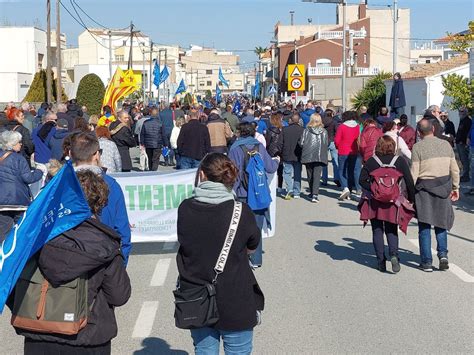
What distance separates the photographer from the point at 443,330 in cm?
702

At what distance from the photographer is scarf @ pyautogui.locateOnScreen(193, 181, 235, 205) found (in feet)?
15.2

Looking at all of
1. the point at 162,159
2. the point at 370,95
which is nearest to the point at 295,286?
the point at 162,159

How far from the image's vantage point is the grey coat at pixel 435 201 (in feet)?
30.2

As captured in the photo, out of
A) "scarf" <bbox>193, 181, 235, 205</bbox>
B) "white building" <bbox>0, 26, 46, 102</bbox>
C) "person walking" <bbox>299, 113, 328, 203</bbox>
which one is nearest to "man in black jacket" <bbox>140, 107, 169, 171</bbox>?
"person walking" <bbox>299, 113, 328, 203</bbox>

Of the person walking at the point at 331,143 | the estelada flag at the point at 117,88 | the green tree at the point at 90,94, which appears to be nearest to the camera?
the person walking at the point at 331,143

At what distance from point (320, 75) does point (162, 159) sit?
43.0m

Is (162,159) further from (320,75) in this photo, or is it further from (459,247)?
(320,75)

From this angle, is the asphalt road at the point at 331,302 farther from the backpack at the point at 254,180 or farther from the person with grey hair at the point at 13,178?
the person with grey hair at the point at 13,178

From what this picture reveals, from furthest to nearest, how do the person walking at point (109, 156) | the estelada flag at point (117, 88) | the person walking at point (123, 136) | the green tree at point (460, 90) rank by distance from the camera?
1. the estelada flag at point (117, 88)
2. the green tree at point (460, 90)
3. the person walking at point (123, 136)
4. the person walking at point (109, 156)

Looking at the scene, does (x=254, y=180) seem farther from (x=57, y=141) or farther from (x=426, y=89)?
(x=426, y=89)

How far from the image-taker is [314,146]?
15797mm

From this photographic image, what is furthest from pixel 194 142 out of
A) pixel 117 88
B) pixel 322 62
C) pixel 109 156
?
pixel 322 62

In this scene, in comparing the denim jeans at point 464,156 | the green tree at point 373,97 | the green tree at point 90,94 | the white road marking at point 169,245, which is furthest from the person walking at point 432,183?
the green tree at point 90,94

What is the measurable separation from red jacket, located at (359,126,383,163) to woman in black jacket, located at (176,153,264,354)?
1007 cm
